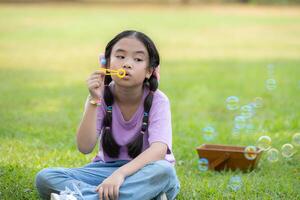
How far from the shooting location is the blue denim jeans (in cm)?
338

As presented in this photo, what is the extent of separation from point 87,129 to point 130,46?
1.77ft

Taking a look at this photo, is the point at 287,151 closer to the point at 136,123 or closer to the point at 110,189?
the point at 136,123

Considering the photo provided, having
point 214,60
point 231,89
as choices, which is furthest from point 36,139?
point 214,60

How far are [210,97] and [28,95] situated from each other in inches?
101

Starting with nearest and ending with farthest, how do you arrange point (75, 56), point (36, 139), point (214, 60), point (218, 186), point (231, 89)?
point (218, 186) → point (36, 139) → point (231, 89) → point (214, 60) → point (75, 56)

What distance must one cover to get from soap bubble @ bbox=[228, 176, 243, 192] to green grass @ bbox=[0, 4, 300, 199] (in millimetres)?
34

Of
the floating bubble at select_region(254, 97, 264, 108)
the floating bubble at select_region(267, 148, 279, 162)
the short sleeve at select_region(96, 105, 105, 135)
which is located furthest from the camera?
the floating bubble at select_region(254, 97, 264, 108)

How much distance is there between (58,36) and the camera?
770 inches

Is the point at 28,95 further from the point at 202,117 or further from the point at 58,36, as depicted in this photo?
the point at 58,36

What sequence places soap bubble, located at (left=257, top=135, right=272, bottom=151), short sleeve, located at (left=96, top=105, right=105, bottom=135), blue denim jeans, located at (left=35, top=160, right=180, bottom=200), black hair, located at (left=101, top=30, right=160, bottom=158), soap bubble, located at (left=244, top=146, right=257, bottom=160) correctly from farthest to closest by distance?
soap bubble, located at (left=257, top=135, right=272, bottom=151)
soap bubble, located at (left=244, top=146, right=257, bottom=160)
short sleeve, located at (left=96, top=105, right=105, bottom=135)
black hair, located at (left=101, top=30, right=160, bottom=158)
blue denim jeans, located at (left=35, top=160, right=180, bottom=200)

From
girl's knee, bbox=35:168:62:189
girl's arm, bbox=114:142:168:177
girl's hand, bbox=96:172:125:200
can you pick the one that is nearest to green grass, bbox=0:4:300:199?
girl's knee, bbox=35:168:62:189

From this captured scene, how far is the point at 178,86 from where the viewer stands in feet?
31.9

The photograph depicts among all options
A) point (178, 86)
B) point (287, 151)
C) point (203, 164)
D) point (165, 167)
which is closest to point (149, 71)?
point (165, 167)

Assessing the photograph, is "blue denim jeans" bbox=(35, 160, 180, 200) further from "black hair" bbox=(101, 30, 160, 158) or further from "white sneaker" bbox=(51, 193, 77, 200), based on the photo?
"black hair" bbox=(101, 30, 160, 158)
